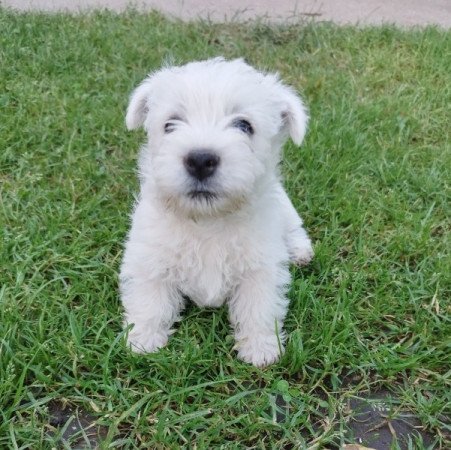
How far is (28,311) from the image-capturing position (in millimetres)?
3418

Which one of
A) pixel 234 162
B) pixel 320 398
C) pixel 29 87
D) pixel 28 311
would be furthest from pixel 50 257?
pixel 29 87

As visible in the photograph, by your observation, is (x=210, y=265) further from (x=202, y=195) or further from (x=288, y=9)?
(x=288, y=9)

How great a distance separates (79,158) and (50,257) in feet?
4.01

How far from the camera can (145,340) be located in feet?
11.0

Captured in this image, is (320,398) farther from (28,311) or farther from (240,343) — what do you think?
(28,311)

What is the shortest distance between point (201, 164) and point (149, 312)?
3.13 feet

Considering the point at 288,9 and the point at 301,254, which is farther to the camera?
the point at 288,9

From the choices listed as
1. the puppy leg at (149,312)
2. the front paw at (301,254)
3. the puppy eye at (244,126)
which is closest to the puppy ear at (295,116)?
the puppy eye at (244,126)

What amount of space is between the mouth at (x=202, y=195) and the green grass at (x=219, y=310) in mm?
845

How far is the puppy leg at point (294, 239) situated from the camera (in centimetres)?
392

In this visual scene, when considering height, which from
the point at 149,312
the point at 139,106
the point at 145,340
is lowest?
the point at 145,340

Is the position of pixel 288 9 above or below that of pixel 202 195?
below

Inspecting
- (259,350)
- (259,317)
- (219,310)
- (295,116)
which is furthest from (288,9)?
(259,350)

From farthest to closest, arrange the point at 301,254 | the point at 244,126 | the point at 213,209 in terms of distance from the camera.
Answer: the point at 301,254, the point at 244,126, the point at 213,209
